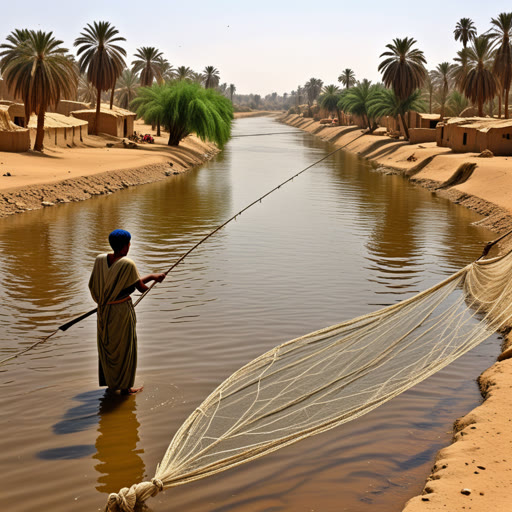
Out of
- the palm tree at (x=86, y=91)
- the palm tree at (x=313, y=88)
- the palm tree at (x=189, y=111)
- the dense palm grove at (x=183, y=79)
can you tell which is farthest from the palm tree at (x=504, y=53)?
the palm tree at (x=313, y=88)

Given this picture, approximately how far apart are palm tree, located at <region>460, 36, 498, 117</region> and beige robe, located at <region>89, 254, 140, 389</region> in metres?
50.7

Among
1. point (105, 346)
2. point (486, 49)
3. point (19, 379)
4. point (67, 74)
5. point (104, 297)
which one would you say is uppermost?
point (486, 49)

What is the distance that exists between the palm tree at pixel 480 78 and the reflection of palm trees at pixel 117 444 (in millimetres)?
50878

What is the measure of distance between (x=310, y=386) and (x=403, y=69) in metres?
53.4

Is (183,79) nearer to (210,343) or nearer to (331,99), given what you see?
(210,343)

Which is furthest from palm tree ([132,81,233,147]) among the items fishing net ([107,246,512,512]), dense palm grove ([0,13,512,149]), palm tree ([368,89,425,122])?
fishing net ([107,246,512,512])

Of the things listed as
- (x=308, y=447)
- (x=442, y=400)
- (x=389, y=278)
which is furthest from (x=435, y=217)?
(x=308, y=447)

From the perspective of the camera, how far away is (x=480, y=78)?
52969 millimetres

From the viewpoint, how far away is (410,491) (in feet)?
19.1

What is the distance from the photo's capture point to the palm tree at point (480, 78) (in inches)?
2086

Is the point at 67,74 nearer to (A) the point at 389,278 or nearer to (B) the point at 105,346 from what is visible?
(A) the point at 389,278

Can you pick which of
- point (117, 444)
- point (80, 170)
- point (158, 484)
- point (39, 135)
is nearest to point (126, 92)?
point (39, 135)

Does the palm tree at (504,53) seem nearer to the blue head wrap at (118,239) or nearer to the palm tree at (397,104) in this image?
the palm tree at (397,104)

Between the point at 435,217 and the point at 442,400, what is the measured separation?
1746 cm
